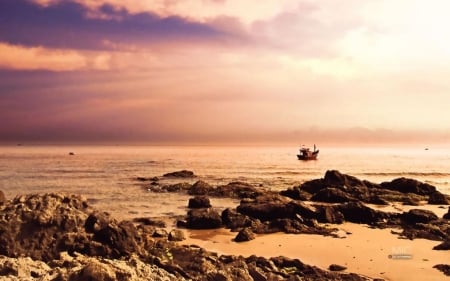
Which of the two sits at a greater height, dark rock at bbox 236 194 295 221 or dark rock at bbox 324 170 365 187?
dark rock at bbox 324 170 365 187

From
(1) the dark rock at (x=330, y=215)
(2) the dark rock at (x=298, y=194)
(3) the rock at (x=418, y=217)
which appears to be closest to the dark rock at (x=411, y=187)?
(2) the dark rock at (x=298, y=194)

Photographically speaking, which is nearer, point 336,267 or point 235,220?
point 336,267

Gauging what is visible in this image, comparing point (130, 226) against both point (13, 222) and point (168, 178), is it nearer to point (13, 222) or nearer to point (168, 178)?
point (13, 222)

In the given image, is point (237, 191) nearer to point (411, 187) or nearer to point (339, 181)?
point (339, 181)

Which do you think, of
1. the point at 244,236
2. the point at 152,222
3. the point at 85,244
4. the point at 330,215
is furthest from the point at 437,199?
the point at 85,244

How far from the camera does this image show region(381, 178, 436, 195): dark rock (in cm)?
3559

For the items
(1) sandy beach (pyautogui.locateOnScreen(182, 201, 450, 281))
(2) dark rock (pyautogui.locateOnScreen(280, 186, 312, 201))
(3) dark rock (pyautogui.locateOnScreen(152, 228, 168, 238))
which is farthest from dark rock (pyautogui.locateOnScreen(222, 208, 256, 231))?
(2) dark rock (pyautogui.locateOnScreen(280, 186, 312, 201))

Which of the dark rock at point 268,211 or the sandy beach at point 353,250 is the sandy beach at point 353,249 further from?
the dark rock at point 268,211

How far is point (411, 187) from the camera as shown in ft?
121

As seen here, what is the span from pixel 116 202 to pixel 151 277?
2551 cm

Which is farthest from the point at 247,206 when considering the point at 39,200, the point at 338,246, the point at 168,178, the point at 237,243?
the point at 168,178

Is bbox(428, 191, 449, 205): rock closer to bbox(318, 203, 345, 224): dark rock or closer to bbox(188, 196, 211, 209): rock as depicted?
bbox(318, 203, 345, 224): dark rock

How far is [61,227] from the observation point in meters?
12.7

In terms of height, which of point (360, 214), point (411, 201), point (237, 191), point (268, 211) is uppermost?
point (268, 211)
